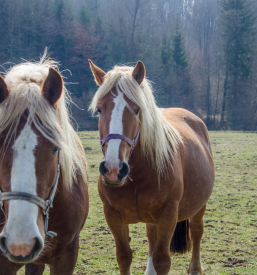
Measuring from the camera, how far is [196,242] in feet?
11.3

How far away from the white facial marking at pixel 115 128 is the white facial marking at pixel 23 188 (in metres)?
0.59

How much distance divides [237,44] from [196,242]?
27013 mm

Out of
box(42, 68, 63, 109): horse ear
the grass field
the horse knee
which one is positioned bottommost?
the grass field

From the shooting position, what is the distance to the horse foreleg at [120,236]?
2645 mm

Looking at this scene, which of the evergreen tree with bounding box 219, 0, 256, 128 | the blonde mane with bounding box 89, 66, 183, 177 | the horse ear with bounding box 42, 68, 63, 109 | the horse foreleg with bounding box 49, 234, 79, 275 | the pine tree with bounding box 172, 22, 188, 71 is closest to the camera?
the horse ear with bounding box 42, 68, 63, 109

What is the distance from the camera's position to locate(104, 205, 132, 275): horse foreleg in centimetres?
264

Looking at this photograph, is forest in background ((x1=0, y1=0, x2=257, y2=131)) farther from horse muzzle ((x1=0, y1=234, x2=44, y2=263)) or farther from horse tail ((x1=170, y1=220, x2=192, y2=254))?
horse muzzle ((x1=0, y1=234, x2=44, y2=263))

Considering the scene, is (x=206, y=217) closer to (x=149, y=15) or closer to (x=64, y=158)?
(x=64, y=158)

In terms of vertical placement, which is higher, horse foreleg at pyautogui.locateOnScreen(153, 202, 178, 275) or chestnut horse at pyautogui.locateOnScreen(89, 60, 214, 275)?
chestnut horse at pyautogui.locateOnScreen(89, 60, 214, 275)

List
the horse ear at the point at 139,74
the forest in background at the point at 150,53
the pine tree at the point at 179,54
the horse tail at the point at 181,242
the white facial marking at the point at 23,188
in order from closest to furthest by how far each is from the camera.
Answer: the white facial marking at the point at 23,188 → the horse ear at the point at 139,74 → the horse tail at the point at 181,242 → the forest in background at the point at 150,53 → the pine tree at the point at 179,54

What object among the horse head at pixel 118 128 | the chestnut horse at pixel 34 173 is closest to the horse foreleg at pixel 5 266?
the chestnut horse at pixel 34 173

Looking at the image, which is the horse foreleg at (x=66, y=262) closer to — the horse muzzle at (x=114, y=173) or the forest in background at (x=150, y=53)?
the horse muzzle at (x=114, y=173)

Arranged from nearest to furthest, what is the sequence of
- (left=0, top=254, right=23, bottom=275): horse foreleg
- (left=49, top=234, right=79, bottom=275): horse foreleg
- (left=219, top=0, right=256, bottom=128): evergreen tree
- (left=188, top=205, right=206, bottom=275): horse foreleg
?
(left=0, top=254, right=23, bottom=275): horse foreleg → (left=49, top=234, right=79, bottom=275): horse foreleg → (left=188, top=205, right=206, bottom=275): horse foreleg → (left=219, top=0, right=256, bottom=128): evergreen tree

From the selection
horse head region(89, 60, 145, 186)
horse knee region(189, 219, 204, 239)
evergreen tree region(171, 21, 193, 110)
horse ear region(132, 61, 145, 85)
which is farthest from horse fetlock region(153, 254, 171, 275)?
evergreen tree region(171, 21, 193, 110)
